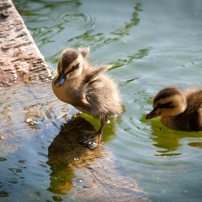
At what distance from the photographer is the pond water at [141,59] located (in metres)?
3.31

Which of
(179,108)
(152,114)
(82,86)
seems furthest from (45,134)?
(179,108)

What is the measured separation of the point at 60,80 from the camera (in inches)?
141

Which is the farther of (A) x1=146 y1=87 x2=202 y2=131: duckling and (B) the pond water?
(A) x1=146 y1=87 x2=202 y2=131: duckling

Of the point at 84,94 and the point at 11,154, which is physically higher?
the point at 84,94

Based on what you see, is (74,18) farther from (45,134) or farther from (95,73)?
(45,134)

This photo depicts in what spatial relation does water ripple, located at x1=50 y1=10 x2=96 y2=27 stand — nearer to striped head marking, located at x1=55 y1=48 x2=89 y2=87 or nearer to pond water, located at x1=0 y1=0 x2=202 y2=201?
pond water, located at x1=0 y1=0 x2=202 y2=201

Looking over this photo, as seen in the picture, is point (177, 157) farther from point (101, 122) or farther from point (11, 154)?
point (11, 154)

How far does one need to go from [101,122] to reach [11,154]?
3.41ft

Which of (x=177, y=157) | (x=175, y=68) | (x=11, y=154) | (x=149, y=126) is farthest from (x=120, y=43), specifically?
(x=11, y=154)

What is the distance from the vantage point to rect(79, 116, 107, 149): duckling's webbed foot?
140 inches

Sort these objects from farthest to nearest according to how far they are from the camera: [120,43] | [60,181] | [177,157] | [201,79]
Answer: [120,43], [201,79], [177,157], [60,181]

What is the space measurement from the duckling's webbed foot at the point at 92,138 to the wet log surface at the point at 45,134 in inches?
2.3

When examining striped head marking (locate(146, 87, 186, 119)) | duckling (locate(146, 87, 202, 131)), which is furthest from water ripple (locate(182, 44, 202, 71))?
striped head marking (locate(146, 87, 186, 119))

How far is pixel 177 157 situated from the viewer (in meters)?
3.56
